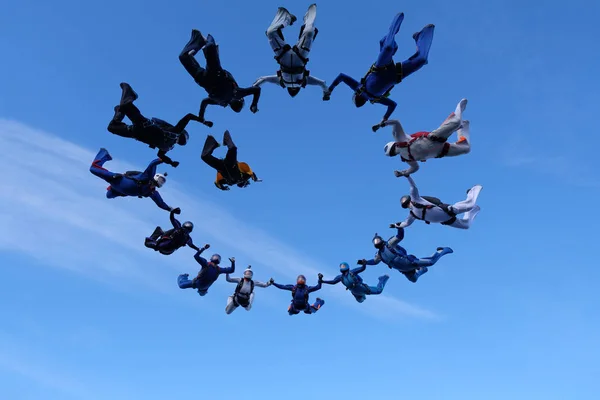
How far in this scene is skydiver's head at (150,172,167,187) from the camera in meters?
14.9

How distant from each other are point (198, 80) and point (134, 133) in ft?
7.42

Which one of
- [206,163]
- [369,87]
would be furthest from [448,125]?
[206,163]

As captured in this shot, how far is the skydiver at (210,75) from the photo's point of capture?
12.6 metres

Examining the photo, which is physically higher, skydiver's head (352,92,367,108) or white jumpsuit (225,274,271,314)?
skydiver's head (352,92,367,108)

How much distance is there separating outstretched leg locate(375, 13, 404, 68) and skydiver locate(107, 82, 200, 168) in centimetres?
511

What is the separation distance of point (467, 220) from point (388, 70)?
16.6ft

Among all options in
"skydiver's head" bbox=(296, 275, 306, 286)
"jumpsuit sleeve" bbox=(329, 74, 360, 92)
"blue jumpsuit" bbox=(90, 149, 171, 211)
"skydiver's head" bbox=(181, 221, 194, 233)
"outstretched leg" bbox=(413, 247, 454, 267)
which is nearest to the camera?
"jumpsuit sleeve" bbox=(329, 74, 360, 92)

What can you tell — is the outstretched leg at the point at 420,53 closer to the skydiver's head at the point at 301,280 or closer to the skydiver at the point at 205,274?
the skydiver's head at the point at 301,280

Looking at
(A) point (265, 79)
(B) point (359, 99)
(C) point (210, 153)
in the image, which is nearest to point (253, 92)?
(A) point (265, 79)

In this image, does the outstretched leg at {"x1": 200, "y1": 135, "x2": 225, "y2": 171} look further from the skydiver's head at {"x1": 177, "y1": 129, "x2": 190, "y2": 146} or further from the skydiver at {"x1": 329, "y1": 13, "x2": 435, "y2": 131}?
the skydiver at {"x1": 329, "y1": 13, "x2": 435, "y2": 131}

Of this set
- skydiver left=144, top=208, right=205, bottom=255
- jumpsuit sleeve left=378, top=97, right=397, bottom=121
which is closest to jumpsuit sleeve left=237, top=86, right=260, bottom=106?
jumpsuit sleeve left=378, top=97, right=397, bottom=121

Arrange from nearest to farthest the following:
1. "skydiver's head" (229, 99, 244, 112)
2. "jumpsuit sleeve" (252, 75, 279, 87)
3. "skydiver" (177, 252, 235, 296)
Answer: "skydiver's head" (229, 99, 244, 112)
"jumpsuit sleeve" (252, 75, 279, 87)
"skydiver" (177, 252, 235, 296)

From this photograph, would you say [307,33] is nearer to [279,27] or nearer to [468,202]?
[279,27]

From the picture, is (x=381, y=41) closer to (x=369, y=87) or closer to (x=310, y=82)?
(x=369, y=87)
